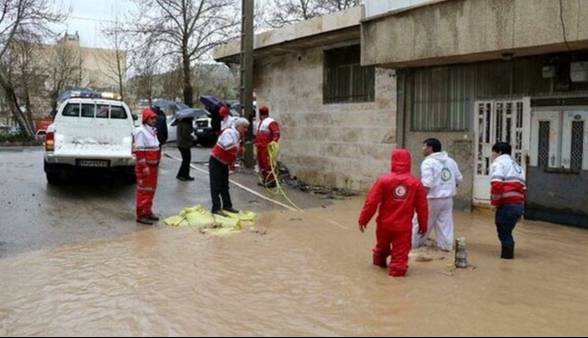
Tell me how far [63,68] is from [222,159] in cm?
4019

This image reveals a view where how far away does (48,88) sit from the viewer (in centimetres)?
4678

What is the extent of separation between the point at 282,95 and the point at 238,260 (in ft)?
31.1

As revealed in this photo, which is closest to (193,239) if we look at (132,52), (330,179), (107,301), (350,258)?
(350,258)

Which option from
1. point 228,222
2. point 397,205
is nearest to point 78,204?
point 228,222

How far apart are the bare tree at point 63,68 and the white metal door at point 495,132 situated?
38.5 metres

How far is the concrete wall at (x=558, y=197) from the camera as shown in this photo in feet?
32.4

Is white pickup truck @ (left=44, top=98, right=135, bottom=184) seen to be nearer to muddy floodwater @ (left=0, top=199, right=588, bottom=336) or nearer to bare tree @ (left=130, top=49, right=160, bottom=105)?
muddy floodwater @ (left=0, top=199, right=588, bottom=336)

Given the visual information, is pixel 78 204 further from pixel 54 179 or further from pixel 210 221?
pixel 210 221

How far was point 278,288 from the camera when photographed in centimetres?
612

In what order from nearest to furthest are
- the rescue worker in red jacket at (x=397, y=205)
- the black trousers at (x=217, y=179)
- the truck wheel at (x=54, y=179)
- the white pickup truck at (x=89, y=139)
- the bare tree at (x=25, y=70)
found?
1. the rescue worker in red jacket at (x=397, y=205)
2. the black trousers at (x=217, y=179)
3. the white pickup truck at (x=89, y=139)
4. the truck wheel at (x=54, y=179)
5. the bare tree at (x=25, y=70)

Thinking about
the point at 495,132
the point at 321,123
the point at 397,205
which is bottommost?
the point at 397,205

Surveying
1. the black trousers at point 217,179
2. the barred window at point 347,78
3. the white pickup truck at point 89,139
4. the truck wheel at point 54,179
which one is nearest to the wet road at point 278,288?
the black trousers at point 217,179

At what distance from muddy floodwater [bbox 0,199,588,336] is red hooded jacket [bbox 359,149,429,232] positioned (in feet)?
1.93

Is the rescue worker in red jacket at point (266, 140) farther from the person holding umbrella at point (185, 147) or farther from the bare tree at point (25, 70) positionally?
the bare tree at point (25, 70)
